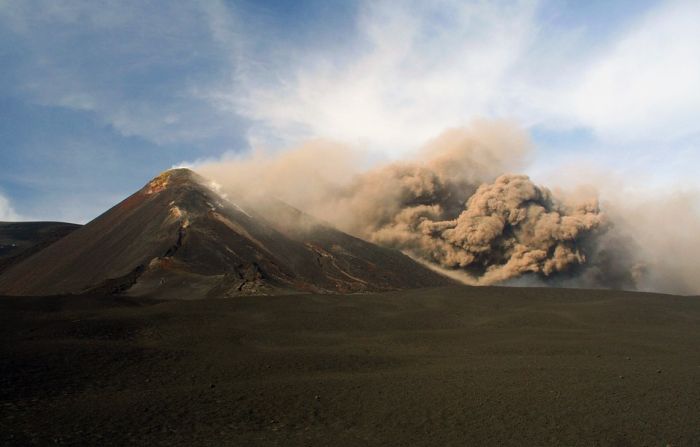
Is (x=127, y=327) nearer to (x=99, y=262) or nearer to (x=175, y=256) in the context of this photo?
(x=175, y=256)

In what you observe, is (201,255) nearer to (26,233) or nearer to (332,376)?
(332,376)

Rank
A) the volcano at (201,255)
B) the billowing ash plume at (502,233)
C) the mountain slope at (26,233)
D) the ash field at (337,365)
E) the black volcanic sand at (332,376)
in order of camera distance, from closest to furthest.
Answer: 1. the black volcanic sand at (332,376)
2. the ash field at (337,365)
3. the volcano at (201,255)
4. the billowing ash plume at (502,233)
5. the mountain slope at (26,233)

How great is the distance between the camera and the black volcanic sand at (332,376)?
9.92 m

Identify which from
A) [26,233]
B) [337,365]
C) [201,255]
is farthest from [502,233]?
[26,233]

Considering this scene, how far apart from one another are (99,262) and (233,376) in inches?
1186

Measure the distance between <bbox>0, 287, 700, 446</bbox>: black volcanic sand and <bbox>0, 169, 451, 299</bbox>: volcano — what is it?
10.1 meters

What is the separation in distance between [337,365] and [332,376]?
131 cm

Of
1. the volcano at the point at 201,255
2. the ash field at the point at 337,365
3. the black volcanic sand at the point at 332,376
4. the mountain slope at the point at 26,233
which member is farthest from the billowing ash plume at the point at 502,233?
the mountain slope at the point at 26,233

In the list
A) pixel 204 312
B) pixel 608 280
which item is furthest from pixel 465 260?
pixel 204 312

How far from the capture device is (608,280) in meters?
67.0

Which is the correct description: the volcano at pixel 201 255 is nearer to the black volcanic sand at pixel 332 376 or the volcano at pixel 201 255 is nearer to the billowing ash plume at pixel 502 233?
the billowing ash plume at pixel 502 233

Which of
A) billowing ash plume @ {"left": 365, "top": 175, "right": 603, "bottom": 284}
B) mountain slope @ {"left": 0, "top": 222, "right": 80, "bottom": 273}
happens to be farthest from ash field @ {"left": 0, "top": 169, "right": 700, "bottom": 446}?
mountain slope @ {"left": 0, "top": 222, "right": 80, "bottom": 273}

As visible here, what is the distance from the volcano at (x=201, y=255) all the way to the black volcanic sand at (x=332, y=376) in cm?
1011

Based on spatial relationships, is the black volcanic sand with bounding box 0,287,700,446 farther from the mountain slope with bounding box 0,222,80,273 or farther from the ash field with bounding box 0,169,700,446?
the mountain slope with bounding box 0,222,80,273
